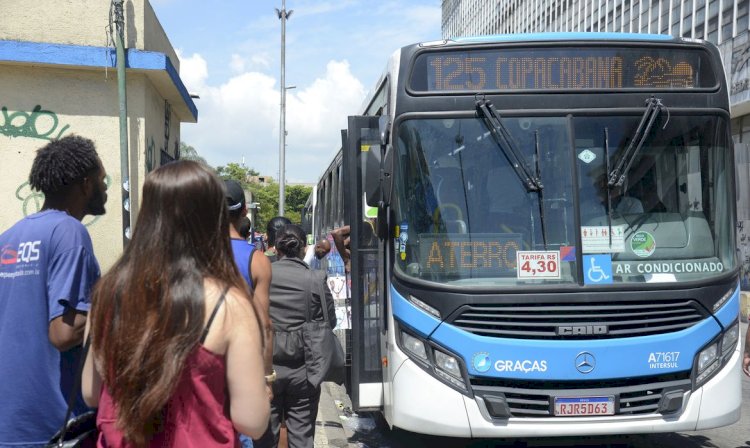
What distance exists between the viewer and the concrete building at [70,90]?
31.7ft

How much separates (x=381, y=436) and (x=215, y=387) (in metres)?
5.17

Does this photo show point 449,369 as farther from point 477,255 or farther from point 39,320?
point 39,320

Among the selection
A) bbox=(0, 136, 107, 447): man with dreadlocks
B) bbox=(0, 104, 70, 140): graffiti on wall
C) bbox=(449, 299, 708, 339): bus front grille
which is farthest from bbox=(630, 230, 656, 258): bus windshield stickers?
bbox=(0, 104, 70, 140): graffiti on wall

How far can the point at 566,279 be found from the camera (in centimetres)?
536

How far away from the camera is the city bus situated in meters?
5.25

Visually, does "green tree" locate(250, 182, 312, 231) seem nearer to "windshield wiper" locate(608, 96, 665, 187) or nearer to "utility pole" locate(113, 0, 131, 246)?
"utility pole" locate(113, 0, 131, 246)

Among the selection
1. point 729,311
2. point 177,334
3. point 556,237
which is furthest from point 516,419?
point 177,334

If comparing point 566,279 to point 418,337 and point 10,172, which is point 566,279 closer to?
point 418,337

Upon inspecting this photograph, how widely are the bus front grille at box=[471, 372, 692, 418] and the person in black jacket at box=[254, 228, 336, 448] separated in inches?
46.8

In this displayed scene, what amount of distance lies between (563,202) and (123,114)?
6.11 meters

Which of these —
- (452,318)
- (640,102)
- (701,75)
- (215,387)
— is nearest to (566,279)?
(452,318)

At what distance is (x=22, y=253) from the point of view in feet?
9.12

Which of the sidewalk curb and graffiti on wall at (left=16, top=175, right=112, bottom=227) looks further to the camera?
graffiti on wall at (left=16, top=175, right=112, bottom=227)

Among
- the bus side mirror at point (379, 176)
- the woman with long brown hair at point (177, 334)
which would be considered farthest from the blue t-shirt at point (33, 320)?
the bus side mirror at point (379, 176)
